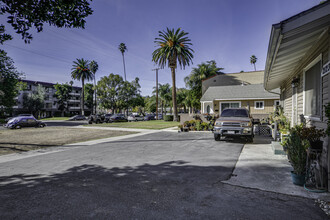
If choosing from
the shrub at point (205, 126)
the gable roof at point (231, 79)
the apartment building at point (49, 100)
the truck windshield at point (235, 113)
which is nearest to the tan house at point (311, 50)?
the truck windshield at point (235, 113)

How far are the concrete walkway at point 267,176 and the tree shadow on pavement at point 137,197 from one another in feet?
0.97

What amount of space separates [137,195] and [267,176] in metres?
3.27

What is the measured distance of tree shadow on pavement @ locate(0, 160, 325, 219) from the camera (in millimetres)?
2885

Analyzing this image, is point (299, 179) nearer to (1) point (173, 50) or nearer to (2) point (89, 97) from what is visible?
(1) point (173, 50)

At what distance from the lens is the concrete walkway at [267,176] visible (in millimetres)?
3684

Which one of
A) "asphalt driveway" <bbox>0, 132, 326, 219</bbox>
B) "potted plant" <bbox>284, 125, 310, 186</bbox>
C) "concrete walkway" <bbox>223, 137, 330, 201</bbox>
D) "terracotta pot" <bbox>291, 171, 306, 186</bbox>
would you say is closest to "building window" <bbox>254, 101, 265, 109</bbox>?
"concrete walkway" <bbox>223, 137, 330, 201</bbox>

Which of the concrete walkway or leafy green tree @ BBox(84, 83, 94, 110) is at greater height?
leafy green tree @ BBox(84, 83, 94, 110)

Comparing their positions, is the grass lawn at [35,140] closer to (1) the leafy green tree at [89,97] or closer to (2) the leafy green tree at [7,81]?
(2) the leafy green tree at [7,81]

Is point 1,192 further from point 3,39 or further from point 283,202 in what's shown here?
point 283,202

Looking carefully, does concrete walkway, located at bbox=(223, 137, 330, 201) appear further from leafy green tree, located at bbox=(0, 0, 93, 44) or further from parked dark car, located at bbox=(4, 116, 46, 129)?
parked dark car, located at bbox=(4, 116, 46, 129)

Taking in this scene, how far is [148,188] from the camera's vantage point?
12.8ft

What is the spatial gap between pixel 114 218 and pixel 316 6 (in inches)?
194

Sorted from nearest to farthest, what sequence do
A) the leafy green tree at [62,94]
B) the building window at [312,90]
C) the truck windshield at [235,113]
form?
the building window at [312,90], the truck windshield at [235,113], the leafy green tree at [62,94]

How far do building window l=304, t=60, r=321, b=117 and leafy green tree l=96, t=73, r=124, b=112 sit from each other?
45.6 meters
